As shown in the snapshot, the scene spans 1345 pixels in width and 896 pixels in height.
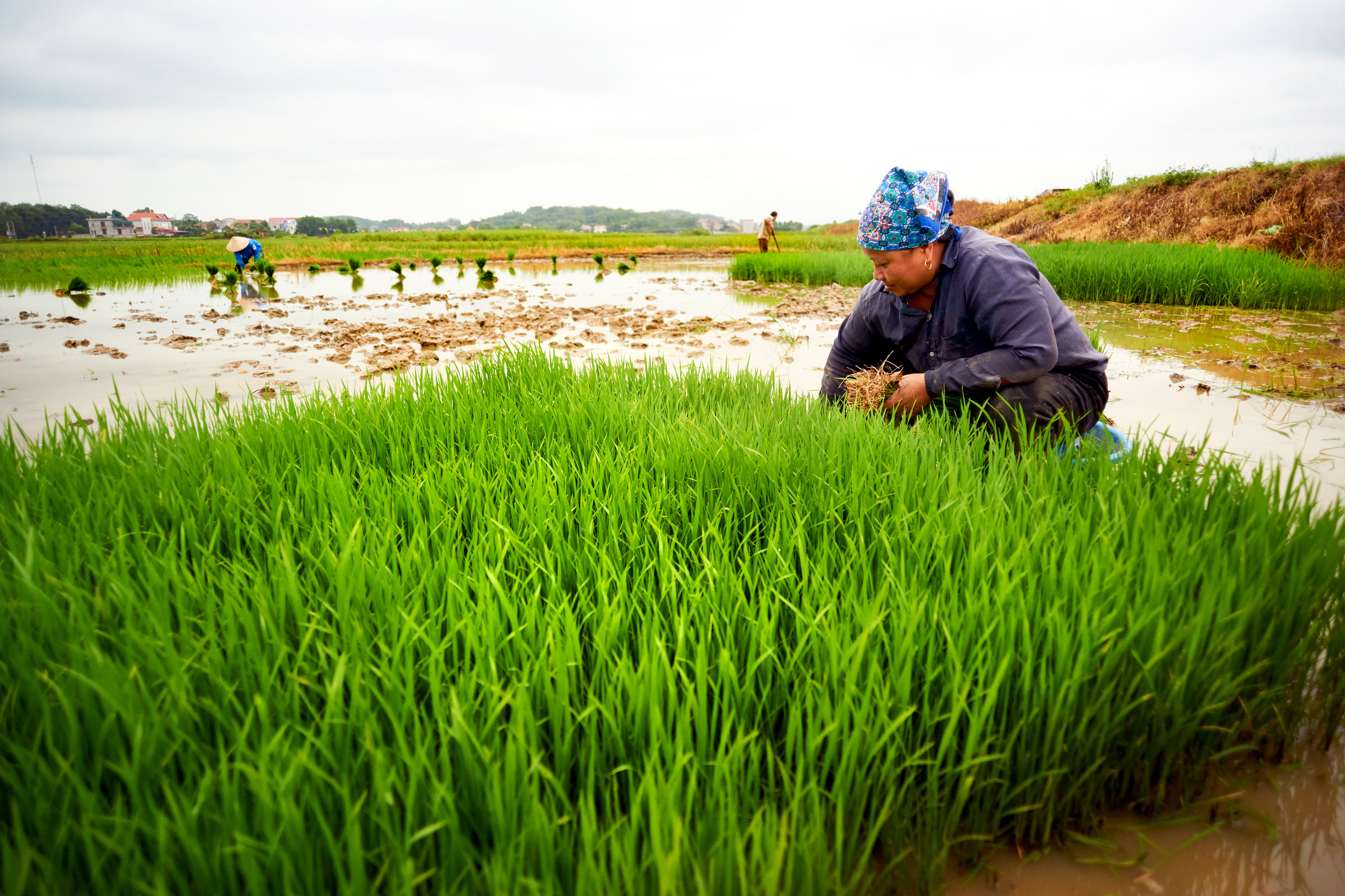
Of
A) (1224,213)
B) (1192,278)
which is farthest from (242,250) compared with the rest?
(1224,213)

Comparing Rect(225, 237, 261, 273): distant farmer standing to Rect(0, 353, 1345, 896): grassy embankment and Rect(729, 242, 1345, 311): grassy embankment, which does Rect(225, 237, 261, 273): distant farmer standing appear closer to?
Rect(0, 353, 1345, 896): grassy embankment

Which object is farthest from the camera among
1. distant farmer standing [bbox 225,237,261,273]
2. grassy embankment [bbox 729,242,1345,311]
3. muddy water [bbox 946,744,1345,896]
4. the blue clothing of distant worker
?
the blue clothing of distant worker

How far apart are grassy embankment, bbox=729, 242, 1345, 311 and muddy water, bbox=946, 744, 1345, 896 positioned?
8383 millimetres

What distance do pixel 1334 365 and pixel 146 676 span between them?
661 centimetres

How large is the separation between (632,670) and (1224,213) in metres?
20.1

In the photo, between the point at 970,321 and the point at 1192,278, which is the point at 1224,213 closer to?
the point at 1192,278

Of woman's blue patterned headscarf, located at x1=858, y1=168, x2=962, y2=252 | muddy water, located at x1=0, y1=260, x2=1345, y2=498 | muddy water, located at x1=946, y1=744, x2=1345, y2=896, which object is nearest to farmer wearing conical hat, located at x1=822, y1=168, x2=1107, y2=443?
woman's blue patterned headscarf, located at x1=858, y1=168, x2=962, y2=252

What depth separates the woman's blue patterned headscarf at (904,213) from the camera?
2.47 metres

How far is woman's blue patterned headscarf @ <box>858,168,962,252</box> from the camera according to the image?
247 centimetres

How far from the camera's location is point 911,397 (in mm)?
2697

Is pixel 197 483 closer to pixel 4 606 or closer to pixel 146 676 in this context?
pixel 4 606

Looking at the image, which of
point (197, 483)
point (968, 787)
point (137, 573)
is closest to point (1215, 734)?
point (968, 787)

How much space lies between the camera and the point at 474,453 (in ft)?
7.55

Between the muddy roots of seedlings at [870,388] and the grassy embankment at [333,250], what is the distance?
1366 cm
